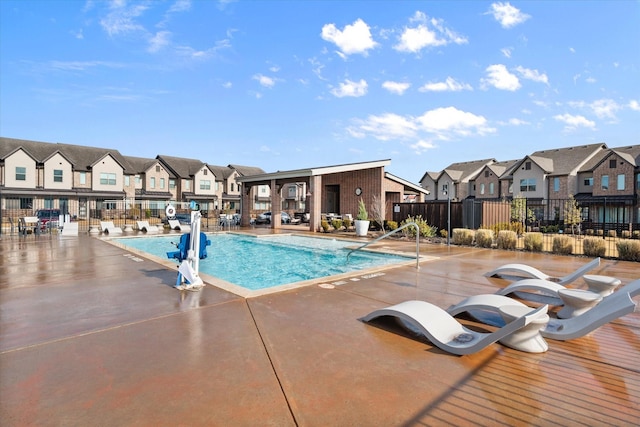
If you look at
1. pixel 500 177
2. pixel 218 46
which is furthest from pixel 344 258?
pixel 500 177

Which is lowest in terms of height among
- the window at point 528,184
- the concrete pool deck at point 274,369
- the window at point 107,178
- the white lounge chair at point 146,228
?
the concrete pool deck at point 274,369

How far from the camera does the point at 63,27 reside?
11391 millimetres

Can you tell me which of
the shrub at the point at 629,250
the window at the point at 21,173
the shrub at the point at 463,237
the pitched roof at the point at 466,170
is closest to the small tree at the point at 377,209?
the shrub at the point at 463,237

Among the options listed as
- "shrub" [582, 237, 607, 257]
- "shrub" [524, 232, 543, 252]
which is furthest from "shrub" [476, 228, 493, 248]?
"shrub" [582, 237, 607, 257]

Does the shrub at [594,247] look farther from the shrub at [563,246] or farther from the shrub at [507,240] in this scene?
the shrub at [507,240]

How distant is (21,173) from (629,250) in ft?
149

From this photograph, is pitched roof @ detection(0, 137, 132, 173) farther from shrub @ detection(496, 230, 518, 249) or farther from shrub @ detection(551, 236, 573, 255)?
shrub @ detection(551, 236, 573, 255)

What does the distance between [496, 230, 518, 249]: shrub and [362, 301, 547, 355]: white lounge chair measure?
31.2 feet

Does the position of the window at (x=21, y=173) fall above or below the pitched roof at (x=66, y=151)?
below

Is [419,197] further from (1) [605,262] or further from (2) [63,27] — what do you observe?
(2) [63,27]

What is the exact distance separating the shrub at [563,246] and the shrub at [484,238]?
2038 millimetres

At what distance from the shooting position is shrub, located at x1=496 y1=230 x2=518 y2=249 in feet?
38.4

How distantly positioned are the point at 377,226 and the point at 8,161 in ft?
120

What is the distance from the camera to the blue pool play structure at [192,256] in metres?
5.81
